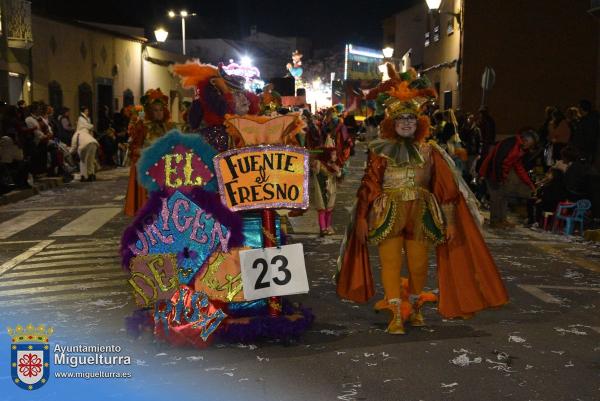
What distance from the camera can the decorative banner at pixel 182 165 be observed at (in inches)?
250

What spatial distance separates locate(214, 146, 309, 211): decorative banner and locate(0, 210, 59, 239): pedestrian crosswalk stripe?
23.5 ft

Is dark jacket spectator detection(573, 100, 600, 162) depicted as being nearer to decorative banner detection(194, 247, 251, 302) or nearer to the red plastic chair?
the red plastic chair

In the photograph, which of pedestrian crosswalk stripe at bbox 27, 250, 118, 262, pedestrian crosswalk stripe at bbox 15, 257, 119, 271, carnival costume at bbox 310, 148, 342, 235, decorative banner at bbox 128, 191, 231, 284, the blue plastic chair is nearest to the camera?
decorative banner at bbox 128, 191, 231, 284

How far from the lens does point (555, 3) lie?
26.0m

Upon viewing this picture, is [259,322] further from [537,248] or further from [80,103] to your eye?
[80,103]

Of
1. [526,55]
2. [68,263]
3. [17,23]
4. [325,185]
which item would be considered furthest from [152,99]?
[526,55]

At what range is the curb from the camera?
16688 mm

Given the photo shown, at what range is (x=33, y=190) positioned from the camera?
18.2 metres

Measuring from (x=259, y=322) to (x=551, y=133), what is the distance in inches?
455

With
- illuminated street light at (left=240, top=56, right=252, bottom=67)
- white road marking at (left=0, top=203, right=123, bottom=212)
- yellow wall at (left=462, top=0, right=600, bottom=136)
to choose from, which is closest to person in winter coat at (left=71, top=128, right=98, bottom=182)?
illuminated street light at (left=240, top=56, right=252, bottom=67)

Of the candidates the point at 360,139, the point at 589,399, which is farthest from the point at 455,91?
the point at 589,399

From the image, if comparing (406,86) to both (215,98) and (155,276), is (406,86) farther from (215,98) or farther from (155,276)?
(155,276)

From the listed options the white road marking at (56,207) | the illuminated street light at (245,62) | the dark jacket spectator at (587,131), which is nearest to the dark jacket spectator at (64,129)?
the illuminated street light at (245,62)

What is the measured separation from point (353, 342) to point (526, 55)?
22.0 metres
